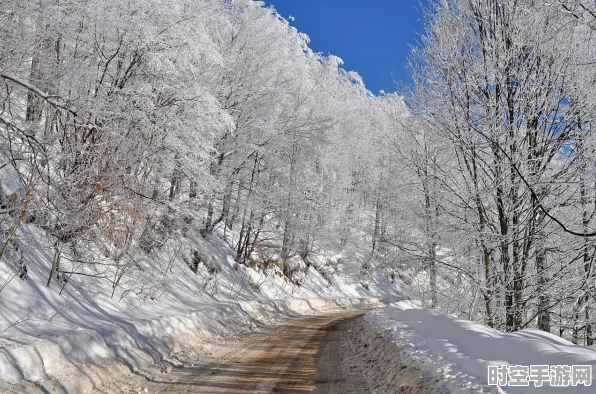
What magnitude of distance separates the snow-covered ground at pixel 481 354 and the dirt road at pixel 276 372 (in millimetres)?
1277

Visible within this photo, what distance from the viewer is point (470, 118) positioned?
9453 millimetres

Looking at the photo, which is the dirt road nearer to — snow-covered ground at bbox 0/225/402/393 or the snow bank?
the snow bank

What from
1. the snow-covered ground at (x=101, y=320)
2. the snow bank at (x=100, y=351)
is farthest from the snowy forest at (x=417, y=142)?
the snow bank at (x=100, y=351)

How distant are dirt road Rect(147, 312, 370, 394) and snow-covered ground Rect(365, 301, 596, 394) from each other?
1.28 metres

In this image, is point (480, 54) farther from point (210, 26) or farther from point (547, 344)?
point (210, 26)

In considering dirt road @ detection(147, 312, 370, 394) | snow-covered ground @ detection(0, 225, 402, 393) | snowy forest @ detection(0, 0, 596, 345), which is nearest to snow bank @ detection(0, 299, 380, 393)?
snow-covered ground @ detection(0, 225, 402, 393)

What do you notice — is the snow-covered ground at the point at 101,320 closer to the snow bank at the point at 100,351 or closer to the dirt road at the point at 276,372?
the snow bank at the point at 100,351

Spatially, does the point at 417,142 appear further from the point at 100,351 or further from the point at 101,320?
the point at 100,351

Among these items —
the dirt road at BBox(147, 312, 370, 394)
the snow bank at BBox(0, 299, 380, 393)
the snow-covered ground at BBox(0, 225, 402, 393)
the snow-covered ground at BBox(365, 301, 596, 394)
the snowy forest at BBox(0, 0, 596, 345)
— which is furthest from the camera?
the snowy forest at BBox(0, 0, 596, 345)

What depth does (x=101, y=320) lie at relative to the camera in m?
7.95

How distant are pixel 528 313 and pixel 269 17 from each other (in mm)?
18927

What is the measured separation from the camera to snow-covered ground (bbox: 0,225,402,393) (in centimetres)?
550

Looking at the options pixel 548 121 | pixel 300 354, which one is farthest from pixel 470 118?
pixel 300 354

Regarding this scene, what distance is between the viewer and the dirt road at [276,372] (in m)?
6.55
